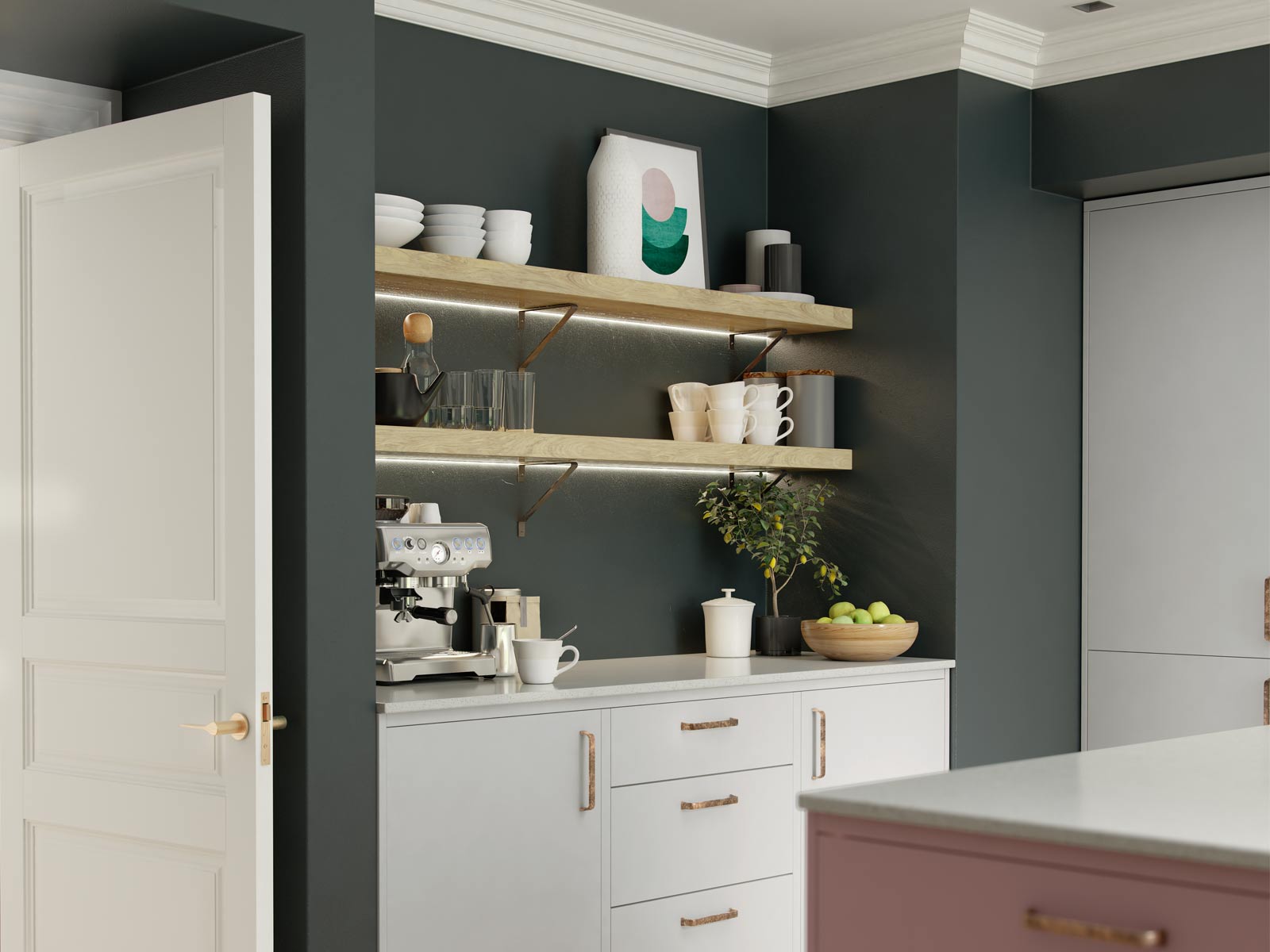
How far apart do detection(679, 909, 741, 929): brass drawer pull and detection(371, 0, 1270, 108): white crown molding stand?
230cm

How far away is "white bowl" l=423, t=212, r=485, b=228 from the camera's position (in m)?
3.62

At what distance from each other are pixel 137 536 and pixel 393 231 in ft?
3.24

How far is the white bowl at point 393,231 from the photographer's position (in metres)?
3.47

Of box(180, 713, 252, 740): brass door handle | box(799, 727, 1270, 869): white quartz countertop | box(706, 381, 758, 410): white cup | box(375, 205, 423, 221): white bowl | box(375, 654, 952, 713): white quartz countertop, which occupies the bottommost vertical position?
box(375, 654, 952, 713): white quartz countertop

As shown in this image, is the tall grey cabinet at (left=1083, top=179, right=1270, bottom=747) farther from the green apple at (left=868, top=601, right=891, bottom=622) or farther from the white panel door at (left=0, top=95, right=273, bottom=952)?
the white panel door at (left=0, top=95, right=273, bottom=952)

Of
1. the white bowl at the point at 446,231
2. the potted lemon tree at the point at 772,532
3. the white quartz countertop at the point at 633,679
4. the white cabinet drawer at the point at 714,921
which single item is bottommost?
the white cabinet drawer at the point at 714,921

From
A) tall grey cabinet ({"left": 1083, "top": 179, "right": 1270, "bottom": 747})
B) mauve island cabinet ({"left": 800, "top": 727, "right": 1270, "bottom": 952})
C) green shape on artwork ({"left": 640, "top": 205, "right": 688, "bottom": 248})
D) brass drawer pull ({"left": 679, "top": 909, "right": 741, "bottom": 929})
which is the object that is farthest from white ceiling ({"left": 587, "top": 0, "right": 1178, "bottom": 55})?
mauve island cabinet ({"left": 800, "top": 727, "right": 1270, "bottom": 952})

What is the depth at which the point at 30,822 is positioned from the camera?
3.10 m

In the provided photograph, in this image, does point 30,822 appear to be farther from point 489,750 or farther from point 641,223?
point 641,223

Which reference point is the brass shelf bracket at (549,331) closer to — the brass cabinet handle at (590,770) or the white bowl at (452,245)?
the white bowl at (452,245)

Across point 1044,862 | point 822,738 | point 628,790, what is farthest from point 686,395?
point 1044,862

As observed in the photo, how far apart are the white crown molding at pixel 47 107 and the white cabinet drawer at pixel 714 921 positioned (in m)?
2.14

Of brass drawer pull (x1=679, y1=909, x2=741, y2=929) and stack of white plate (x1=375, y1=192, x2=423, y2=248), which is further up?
stack of white plate (x1=375, y1=192, x2=423, y2=248)

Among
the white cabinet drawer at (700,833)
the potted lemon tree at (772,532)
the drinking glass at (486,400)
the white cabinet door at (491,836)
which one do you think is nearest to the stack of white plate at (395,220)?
the drinking glass at (486,400)
